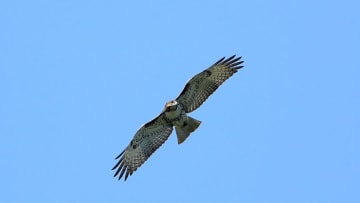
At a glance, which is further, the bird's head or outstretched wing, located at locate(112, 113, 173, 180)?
outstretched wing, located at locate(112, 113, 173, 180)

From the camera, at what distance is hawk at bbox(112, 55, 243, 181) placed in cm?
1590

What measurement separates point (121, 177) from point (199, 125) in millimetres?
2192

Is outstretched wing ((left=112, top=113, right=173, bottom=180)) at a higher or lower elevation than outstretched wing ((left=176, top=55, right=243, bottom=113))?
lower

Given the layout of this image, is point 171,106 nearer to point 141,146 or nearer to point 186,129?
point 186,129

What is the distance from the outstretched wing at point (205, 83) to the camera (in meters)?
16.0

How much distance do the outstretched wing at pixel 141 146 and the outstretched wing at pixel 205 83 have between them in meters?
0.68

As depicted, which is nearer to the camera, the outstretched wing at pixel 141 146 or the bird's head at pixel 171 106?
the bird's head at pixel 171 106

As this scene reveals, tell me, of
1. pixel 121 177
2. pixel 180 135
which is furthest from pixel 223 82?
pixel 121 177

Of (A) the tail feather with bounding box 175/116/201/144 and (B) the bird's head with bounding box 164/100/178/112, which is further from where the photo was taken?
(A) the tail feather with bounding box 175/116/201/144

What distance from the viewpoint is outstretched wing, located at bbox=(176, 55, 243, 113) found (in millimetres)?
16016

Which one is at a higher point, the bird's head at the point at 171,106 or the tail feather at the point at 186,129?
the bird's head at the point at 171,106

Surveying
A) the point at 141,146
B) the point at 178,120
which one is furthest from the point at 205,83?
the point at 141,146

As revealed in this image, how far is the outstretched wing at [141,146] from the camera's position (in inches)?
646

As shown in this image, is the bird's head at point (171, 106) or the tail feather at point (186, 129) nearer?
the bird's head at point (171, 106)
